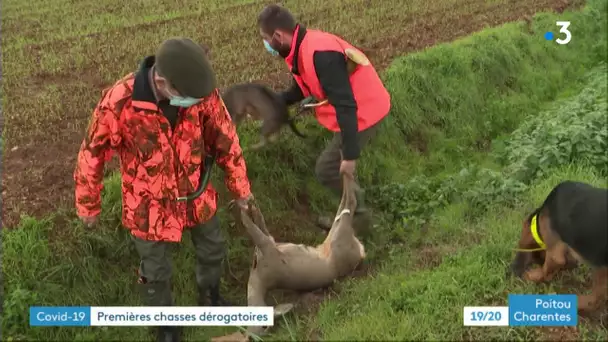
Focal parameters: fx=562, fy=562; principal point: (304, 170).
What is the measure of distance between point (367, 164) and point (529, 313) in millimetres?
2716

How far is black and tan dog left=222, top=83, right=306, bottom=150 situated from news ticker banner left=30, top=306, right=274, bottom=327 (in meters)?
1.45

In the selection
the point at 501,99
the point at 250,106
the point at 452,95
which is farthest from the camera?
the point at 501,99

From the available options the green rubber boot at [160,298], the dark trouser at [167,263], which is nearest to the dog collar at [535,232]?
the dark trouser at [167,263]

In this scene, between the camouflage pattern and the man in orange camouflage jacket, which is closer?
the man in orange camouflage jacket

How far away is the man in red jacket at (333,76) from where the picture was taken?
145 inches

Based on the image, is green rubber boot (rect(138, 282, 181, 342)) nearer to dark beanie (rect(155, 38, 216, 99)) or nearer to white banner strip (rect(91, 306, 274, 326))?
white banner strip (rect(91, 306, 274, 326))

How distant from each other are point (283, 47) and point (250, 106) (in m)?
0.66

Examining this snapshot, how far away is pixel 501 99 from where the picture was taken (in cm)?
756

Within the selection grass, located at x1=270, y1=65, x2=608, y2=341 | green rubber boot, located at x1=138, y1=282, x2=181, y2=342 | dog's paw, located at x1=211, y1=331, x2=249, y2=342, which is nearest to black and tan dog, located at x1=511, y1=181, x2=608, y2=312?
grass, located at x1=270, y1=65, x2=608, y2=341

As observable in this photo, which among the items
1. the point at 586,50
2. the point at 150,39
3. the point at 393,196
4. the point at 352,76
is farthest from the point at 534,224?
the point at 586,50

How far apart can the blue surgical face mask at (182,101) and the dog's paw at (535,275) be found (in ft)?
7.53

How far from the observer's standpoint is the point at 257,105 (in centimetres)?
434

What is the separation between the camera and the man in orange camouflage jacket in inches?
112

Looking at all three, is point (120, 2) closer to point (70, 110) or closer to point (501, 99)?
point (70, 110)
